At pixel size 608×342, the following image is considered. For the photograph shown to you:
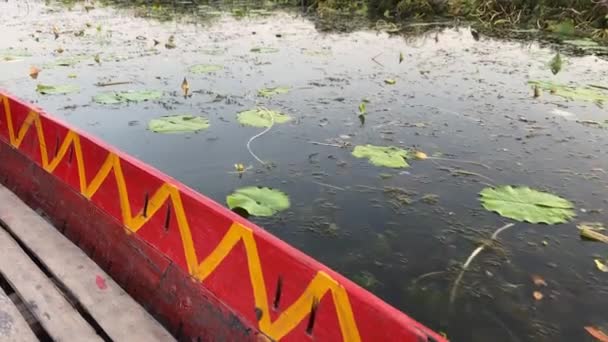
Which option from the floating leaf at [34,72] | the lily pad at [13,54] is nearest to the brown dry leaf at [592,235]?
the floating leaf at [34,72]

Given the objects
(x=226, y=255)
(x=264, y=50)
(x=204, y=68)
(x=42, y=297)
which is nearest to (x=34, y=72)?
(x=204, y=68)

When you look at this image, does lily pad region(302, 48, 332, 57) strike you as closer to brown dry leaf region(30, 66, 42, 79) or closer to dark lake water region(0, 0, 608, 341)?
dark lake water region(0, 0, 608, 341)

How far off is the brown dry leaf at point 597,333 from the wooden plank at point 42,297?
189cm

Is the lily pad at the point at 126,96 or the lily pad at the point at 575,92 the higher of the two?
the lily pad at the point at 575,92

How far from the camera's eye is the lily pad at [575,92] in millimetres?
4679

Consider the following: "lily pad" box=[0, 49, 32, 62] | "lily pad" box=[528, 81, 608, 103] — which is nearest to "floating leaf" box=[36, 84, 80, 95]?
"lily pad" box=[0, 49, 32, 62]

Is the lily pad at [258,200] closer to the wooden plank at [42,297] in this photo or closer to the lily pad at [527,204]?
the wooden plank at [42,297]

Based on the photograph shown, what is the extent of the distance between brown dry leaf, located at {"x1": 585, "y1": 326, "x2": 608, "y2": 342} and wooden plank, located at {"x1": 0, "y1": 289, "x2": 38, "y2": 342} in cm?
210

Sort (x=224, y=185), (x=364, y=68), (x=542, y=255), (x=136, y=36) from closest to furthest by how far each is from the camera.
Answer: (x=542, y=255) → (x=224, y=185) → (x=364, y=68) → (x=136, y=36)

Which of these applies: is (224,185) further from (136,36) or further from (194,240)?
(136,36)

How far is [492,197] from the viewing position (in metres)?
2.89

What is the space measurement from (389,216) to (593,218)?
3.82 ft

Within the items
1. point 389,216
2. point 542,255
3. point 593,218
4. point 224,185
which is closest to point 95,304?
point 224,185

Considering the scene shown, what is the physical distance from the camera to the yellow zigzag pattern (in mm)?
1272
